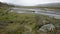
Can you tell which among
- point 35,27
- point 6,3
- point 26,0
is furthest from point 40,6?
point 35,27

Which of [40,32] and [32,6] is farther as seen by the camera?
[32,6]

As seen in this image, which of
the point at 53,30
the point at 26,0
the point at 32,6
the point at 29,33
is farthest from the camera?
the point at 32,6

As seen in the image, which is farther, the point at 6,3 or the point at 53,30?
the point at 6,3

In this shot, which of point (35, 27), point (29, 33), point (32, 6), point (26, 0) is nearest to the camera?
point (29, 33)

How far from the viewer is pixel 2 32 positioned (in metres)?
3.44

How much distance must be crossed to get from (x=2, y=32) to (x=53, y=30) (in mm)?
1446

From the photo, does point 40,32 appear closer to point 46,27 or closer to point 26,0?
point 46,27

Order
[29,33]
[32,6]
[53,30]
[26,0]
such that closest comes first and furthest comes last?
1. [29,33]
2. [53,30]
3. [26,0]
4. [32,6]

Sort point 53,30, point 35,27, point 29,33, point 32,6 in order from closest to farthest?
point 29,33 < point 53,30 < point 35,27 < point 32,6

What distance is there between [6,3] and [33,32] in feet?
23.9

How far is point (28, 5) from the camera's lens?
954 centimetres

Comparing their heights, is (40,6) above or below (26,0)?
below

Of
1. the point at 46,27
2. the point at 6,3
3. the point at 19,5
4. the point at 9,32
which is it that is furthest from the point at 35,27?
the point at 6,3

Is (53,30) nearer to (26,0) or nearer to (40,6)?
(26,0)
